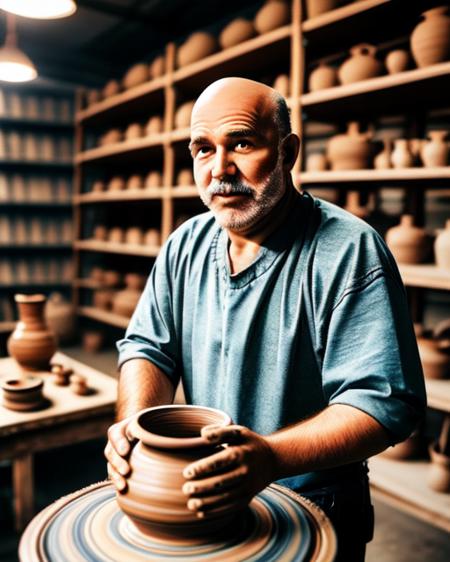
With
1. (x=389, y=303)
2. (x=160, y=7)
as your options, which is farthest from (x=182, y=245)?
(x=160, y=7)

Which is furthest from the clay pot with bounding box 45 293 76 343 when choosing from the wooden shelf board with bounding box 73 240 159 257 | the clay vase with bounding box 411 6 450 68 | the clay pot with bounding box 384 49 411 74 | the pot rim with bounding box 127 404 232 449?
the pot rim with bounding box 127 404 232 449

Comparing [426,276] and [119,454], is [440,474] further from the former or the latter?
[119,454]

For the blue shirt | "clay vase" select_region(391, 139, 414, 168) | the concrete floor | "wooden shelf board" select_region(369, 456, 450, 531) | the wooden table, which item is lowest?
the concrete floor

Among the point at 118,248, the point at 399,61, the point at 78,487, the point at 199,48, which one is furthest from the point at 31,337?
the point at 199,48

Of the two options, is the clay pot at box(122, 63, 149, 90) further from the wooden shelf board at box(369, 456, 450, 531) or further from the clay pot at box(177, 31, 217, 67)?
the wooden shelf board at box(369, 456, 450, 531)

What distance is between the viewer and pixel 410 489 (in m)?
2.87

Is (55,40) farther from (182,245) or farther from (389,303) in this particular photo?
(389,303)

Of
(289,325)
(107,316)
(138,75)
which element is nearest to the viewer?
(289,325)

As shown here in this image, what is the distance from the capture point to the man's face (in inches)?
56.6

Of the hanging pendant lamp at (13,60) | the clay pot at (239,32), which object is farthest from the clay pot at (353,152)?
the hanging pendant lamp at (13,60)

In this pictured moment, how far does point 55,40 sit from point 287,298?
22.1 ft

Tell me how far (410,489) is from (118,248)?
3854mm

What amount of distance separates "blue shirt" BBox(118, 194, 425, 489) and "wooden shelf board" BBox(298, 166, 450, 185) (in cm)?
165

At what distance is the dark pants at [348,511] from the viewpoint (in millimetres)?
1402
